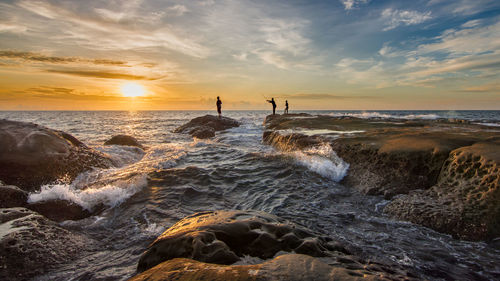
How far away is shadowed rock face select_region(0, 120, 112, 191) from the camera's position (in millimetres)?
6266

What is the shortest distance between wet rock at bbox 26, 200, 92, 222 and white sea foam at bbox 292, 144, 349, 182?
673 cm

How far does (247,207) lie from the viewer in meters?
5.79

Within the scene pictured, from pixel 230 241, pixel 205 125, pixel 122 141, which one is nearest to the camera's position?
pixel 230 241

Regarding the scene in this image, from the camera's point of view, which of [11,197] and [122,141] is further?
[122,141]

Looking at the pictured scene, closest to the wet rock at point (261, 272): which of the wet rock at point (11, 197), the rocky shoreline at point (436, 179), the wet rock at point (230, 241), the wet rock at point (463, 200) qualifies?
the wet rock at point (230, 241)

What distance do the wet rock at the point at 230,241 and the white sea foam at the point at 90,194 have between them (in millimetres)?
3287

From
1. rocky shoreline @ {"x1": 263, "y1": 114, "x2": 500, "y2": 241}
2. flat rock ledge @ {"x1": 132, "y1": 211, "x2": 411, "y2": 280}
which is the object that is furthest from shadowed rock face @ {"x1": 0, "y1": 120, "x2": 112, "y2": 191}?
rocky shoreline @ {"x1": 263, "y1": 114, "x2": 500, "y2": 241}

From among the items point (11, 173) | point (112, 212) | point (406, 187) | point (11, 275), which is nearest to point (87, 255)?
point (11, 275)

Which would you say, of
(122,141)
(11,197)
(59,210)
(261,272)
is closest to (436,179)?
(261,272)

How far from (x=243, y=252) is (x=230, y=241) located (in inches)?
9.3

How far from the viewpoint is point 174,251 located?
9.68 ft

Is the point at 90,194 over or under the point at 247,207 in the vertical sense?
over

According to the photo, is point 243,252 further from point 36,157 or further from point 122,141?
point 122,141

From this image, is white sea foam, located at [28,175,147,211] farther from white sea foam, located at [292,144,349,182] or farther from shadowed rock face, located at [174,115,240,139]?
shadowed rock face, located at [174,115,240,139]
